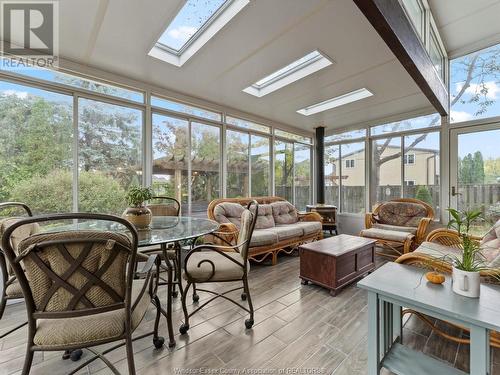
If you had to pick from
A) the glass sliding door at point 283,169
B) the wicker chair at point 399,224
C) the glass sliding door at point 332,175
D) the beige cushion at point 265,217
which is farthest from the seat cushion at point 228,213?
the glass sliding door at point 332,175

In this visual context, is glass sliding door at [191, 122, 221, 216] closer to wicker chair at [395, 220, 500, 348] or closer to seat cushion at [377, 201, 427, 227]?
Answer: wicker chair at [395, 220, 500, 348]

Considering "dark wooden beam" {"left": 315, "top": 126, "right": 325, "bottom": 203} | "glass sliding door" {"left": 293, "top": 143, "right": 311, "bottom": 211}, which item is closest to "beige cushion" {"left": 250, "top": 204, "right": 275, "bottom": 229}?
"glass sliding door" {"left": 293, "top": 143, "right": 311, "bottom": 211}

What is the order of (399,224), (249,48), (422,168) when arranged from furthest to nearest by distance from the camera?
(422,168) → (399,224) → (249,48)

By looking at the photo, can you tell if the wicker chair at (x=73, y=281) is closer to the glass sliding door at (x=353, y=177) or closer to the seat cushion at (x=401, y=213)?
the seat cushion at (x=401, y=213)

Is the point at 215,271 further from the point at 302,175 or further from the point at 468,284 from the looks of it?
the point at 302,175

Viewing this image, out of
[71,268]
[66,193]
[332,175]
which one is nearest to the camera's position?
[71,268]

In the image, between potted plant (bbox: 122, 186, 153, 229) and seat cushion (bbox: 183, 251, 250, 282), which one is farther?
potted plant (bbox: 122, 186, 153, 229)

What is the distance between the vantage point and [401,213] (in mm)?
4492

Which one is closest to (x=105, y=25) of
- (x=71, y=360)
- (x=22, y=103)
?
(x=22, y=103)

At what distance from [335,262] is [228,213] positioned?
1.85 m

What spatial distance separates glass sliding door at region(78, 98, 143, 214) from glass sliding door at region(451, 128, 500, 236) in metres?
5.19

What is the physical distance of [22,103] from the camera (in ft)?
8.43

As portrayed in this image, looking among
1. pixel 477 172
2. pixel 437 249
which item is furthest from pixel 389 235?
pixel 477 172

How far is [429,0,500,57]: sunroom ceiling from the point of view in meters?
2.90
